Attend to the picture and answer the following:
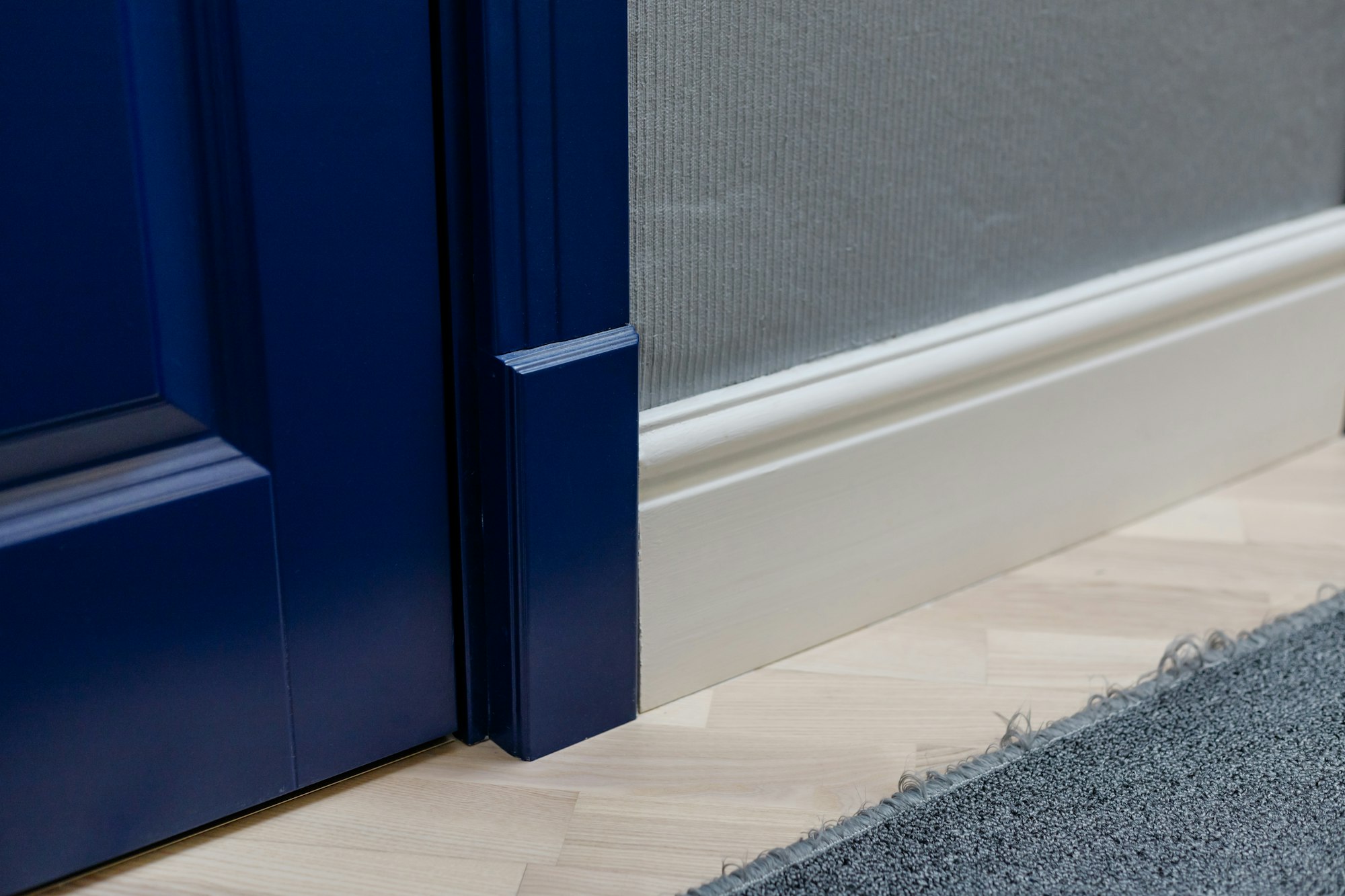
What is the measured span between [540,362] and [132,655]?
9.6 inches

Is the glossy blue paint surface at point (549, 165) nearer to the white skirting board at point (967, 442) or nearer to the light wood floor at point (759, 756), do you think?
the white skirting board at point (967, 442)

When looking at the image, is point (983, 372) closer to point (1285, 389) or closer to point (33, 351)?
point (1285, 389)

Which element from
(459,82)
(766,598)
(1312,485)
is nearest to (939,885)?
(766,598)

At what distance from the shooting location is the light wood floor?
2.24ft

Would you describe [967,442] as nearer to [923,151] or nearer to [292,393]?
[923,151]

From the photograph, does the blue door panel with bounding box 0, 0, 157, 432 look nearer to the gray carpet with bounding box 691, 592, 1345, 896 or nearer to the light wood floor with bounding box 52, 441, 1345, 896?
the light wood floor with bounding box 52, 441, 1345, 896

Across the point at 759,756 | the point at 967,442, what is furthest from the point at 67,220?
the point at 967,442

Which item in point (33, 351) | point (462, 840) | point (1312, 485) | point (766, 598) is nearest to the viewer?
point (33, 351)

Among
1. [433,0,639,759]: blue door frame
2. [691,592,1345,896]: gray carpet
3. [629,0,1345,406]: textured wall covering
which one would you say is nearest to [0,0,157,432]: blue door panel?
[433,0,639,759]: blue door frame

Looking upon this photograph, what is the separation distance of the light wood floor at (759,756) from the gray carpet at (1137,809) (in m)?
0.03

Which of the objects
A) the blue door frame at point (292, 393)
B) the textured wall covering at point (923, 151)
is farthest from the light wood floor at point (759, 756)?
the textured wall covering at point (923, 151)

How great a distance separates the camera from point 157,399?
0.63 m

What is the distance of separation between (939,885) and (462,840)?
0.24 m

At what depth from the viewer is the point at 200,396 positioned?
0.64 metres
